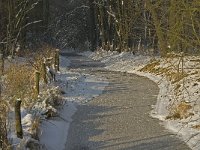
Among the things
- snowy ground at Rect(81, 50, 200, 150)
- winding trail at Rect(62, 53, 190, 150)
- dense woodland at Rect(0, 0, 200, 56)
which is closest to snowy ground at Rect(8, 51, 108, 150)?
winding trail at Rect(62, 53, 190, 150)

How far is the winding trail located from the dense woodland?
2.20 metres

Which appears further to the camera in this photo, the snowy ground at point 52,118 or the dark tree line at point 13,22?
the dark tree line at point 13,22

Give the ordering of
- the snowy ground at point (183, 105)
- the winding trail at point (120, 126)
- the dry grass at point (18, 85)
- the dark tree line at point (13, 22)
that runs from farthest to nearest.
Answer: the dark tree line at point (13, 22), the dry grass at point (18, 85), the winding trail at point (120, 126), the snowy ground at point (183, 105)

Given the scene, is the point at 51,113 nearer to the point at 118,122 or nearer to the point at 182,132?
the point at 118,122

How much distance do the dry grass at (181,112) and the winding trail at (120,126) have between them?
0.52 metres

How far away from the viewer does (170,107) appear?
46.2ft

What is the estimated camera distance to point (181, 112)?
508 inches

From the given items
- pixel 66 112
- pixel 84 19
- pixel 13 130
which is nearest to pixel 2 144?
pixel 13 130

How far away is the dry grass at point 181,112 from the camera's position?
1271 cm

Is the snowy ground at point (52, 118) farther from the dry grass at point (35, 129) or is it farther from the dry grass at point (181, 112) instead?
the dry grass at point (181, 112)

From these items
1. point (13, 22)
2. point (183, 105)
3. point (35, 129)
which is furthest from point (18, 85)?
point (13, 22)

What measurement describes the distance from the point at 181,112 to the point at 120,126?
1.80m

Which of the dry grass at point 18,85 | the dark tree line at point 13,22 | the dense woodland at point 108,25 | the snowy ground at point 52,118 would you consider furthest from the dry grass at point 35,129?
the dark tree line at point 13,22

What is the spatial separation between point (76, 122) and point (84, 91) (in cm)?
556
